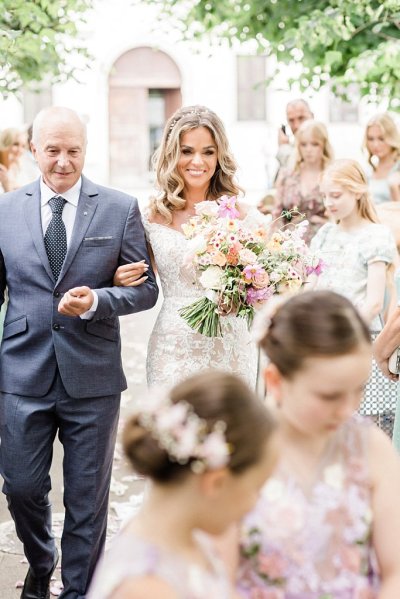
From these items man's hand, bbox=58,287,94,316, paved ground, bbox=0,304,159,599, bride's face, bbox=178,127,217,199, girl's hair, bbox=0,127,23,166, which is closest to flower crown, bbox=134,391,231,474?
paved ground, bbox=0,304,159,599

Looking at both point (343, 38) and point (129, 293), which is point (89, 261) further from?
point (343, 38)

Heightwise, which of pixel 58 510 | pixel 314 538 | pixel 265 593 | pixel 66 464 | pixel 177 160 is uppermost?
pixel 177 160

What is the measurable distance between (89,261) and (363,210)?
2.48 meters

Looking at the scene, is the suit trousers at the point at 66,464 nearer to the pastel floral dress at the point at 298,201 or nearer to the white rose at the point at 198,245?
the white rose at the point at 198,245

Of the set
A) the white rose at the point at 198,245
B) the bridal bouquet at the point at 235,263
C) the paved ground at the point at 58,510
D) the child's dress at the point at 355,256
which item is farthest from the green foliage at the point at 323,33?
the white rose at the point at 198,245

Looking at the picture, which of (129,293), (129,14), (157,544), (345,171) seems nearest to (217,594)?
(157,544)

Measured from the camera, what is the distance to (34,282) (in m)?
4.30

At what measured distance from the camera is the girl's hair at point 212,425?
198 cm

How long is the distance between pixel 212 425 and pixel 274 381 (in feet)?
1.73

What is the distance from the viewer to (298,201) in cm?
855

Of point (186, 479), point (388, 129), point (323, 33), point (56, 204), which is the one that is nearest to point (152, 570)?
point (186, 479)

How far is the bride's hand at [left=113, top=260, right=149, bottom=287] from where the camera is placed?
4.37 metres

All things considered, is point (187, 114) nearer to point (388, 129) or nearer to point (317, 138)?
point (317, 138)

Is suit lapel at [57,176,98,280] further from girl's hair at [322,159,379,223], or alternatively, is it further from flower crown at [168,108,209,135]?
girl's hair at [322,159,379,223]
